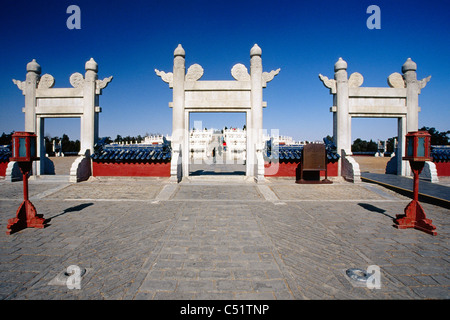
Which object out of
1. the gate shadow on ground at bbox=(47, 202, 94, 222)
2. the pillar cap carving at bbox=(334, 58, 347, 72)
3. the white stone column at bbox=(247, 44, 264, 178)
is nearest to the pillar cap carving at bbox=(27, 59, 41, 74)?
the gate shadow on ground at bbox=(47, 202, 94, 222)

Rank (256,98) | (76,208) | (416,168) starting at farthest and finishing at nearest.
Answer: (256,98) < (76,208) < (416,168)

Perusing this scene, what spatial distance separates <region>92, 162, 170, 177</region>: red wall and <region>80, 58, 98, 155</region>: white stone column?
93cm

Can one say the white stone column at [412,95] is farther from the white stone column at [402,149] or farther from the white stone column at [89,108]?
the white stone column at [89,108]

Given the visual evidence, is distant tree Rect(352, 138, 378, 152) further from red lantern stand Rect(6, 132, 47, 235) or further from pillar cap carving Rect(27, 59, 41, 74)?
red lantern stand Rect(6, 132, 47, 235)

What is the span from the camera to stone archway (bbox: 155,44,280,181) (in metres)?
11.3

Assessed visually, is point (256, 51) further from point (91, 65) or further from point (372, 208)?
point (372, 208)

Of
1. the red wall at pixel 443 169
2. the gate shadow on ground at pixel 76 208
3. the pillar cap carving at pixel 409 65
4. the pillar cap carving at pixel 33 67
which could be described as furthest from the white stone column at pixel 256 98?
the pillar cap carving at pixel 33 67

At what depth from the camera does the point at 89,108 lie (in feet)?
38.5

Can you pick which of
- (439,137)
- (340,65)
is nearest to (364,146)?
(439,137)

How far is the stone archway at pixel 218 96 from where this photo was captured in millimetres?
11305

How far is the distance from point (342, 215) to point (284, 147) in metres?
6.39

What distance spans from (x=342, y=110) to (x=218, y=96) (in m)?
5.78

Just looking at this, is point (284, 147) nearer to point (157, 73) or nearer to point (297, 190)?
point (297, 190)

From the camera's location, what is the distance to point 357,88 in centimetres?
1183
